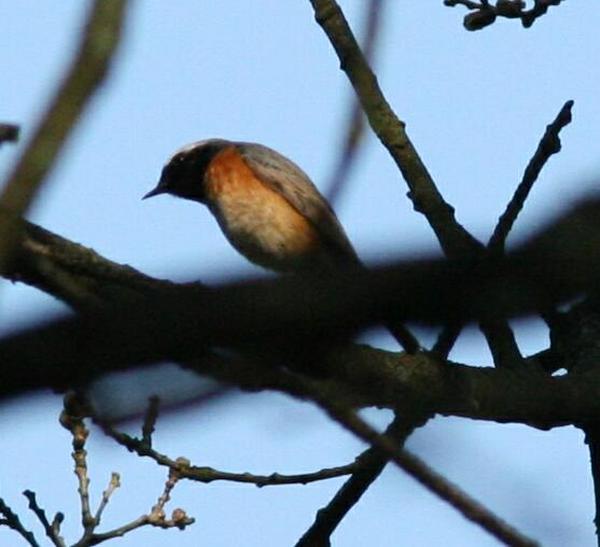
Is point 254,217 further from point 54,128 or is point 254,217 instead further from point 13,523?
point 54,128

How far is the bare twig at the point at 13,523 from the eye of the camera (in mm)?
4625

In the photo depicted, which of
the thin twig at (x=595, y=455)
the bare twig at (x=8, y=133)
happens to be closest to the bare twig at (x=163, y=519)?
the thin twig at (x=595, y=455)

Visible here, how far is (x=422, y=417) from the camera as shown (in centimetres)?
309

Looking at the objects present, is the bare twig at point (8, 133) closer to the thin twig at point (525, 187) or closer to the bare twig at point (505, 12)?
the thin twig at point (525, 187)

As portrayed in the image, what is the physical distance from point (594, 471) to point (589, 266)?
13.1 feet

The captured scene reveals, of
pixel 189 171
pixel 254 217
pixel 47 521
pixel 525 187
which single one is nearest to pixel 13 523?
pixel 47 521

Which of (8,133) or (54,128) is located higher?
(8,133)

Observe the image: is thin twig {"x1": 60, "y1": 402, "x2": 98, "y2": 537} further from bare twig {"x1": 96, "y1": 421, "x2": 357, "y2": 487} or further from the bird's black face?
the bird's black face

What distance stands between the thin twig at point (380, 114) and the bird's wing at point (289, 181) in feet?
5.83

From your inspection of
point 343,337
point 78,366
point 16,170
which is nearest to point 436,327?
point 343,337

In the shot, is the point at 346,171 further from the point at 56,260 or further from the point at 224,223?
the point at 224,223

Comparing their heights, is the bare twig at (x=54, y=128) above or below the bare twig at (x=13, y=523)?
below

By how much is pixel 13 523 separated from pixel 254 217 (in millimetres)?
4225

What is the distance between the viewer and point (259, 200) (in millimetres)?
8852
